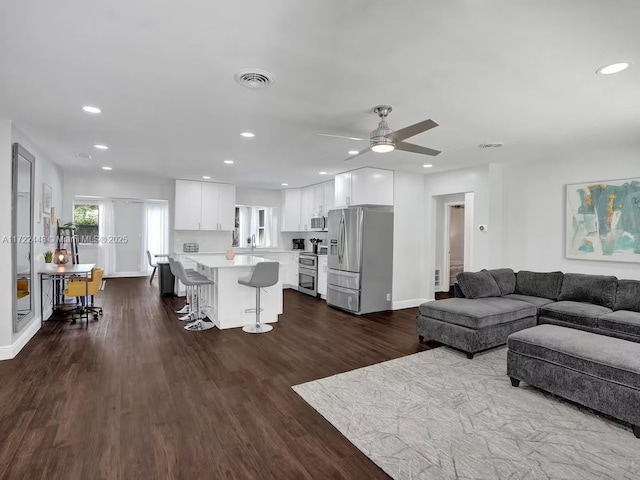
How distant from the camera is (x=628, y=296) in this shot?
4.05 metres

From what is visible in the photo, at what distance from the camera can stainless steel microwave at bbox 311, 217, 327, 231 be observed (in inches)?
296

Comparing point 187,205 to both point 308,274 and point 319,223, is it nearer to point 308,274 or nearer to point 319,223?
point 319,223

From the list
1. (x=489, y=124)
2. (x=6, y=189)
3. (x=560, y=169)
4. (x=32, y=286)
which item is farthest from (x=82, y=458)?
(x=560, y=169)

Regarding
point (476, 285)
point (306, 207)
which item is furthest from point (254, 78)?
point (306, 207)

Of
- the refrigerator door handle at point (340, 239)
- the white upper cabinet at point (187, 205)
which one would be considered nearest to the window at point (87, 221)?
the white upper cabinet at point (187, 205)

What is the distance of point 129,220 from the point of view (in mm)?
9922

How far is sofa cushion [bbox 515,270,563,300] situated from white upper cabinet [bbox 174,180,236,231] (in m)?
5.89

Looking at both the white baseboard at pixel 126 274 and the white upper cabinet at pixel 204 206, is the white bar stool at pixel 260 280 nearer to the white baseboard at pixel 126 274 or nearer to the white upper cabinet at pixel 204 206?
the white upper cabinet at pixel 204 206

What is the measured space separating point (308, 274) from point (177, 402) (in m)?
5.08

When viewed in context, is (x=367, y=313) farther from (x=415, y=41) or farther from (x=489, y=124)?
(x=415, y=41)

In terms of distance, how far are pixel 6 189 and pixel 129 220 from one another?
663 centimetres

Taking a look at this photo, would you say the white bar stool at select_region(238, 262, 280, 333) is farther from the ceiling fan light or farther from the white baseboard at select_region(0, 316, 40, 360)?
the white baseboard at select_region(0, 316, 40, 360)

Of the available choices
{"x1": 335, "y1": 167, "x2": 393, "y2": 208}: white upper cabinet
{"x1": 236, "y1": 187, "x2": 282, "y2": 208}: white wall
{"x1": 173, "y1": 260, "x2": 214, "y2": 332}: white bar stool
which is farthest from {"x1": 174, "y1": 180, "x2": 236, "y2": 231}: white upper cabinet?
{"x1": 335, "y1": 167, "x2": 393, "y2": 208}: white upper cabinet

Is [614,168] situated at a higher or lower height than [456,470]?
higher
